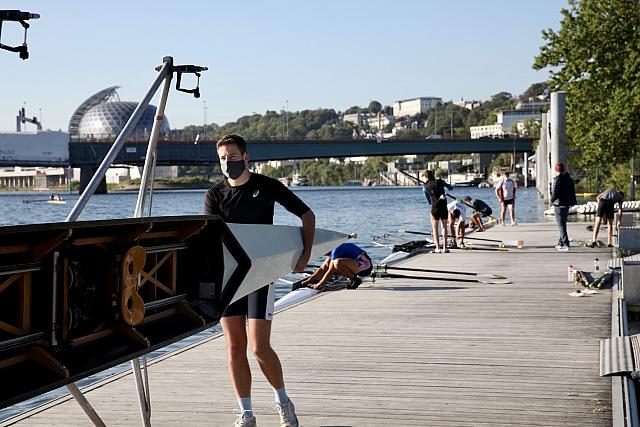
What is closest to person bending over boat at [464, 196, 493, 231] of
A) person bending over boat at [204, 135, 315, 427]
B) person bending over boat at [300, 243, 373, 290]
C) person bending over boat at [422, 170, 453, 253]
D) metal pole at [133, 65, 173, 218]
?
person bending over boat at [422, 170, 453, 253]

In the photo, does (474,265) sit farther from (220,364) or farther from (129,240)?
(129,240)

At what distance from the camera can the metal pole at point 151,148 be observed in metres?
6.28

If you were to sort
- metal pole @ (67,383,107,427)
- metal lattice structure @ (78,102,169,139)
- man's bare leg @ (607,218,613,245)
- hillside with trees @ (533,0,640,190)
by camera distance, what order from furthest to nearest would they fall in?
metal lattice structure @ (78,102,169,139) → hillside with trees @ (533,0,640,190) → man's bare leg @ (607,218,613,245) → metal pole @ (67,383,107,427)

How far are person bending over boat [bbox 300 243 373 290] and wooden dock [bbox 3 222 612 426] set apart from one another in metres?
0.38

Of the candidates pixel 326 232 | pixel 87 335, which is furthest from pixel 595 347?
pixel 87 335

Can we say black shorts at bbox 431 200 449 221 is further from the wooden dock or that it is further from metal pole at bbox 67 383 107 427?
metal pole at bbox 67 383 107 427

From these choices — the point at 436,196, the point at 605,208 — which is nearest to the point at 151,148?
the point at 436,196

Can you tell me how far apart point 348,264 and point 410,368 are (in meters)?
6.17

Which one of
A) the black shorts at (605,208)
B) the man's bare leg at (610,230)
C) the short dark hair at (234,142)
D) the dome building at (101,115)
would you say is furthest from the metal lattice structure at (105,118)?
the short dark hair at (234,142)

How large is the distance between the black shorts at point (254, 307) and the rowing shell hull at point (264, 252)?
0.19 ft

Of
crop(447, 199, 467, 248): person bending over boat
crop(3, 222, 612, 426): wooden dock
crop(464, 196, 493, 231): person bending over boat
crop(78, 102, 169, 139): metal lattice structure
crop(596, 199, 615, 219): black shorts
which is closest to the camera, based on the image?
crop(3, 222, 612, 426): wooden dock

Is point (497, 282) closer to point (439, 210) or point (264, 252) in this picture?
point (439, 210)

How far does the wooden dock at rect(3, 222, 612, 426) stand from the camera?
23.5 ft

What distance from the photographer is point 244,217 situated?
6371 mm
